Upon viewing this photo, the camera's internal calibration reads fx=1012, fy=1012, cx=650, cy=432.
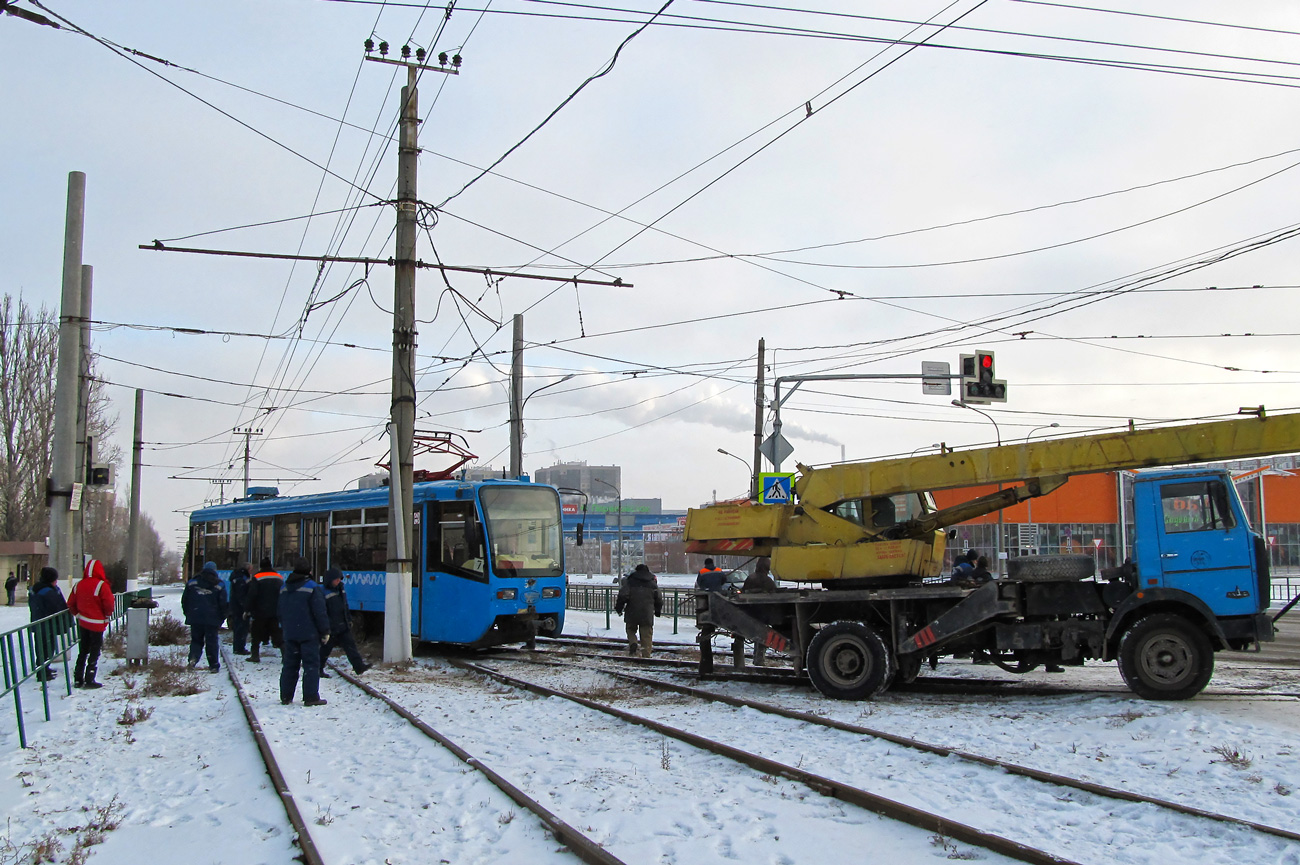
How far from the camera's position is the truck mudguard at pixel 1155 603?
967cm

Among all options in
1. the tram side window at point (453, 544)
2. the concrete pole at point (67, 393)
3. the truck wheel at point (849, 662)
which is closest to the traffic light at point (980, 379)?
the truck wheel at point (849, 662)

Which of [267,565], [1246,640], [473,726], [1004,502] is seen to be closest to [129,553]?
[267,565]

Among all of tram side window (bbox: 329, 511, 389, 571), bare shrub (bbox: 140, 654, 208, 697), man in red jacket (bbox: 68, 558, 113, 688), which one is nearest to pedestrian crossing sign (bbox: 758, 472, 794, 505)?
tram side window (bbox: 329, 511, 389, 571)

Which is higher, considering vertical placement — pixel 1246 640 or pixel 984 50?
pixel 984 50

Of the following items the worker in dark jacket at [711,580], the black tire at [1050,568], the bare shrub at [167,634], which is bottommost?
the bare shrub at [167,634]

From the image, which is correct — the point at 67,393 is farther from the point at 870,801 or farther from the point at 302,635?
the point at 870,801

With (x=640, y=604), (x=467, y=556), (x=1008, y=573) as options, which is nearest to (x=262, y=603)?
(x=467, y=556)

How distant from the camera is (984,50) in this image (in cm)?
1037

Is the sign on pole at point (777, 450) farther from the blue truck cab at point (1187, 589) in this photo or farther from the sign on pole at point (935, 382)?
the blue truck cab at point (1187, 589)

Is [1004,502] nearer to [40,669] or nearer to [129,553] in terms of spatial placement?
[40,669]

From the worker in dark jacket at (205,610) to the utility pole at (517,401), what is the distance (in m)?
7.96

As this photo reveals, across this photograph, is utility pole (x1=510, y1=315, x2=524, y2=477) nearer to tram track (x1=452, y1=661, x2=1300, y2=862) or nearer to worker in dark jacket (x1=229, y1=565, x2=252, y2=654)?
worker in dark jacket (x1=229, y1=565, x2=252, y2=654)

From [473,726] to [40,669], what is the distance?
465 centimetres

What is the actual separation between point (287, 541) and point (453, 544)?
220 inches
